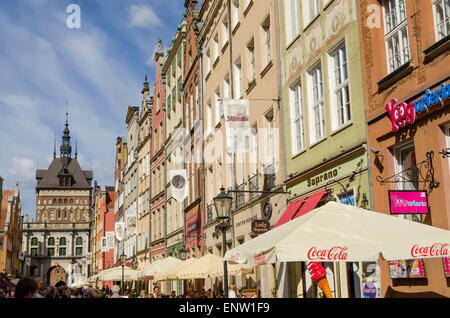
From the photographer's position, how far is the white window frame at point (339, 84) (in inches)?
516

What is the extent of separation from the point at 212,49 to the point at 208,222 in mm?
8215

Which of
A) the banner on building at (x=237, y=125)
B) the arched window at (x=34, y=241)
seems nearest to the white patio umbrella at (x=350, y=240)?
the banner on building at (x=237, y=125)

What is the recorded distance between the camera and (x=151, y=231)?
44.5 m

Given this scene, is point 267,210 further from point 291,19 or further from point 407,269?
point 407,269

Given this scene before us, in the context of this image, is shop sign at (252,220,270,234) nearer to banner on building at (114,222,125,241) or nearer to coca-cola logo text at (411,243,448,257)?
coca-cola logo text at (411,243,448,257)

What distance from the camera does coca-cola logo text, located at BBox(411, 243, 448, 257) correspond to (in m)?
6.98

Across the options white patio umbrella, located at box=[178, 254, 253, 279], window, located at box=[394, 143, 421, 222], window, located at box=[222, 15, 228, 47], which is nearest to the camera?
window, located at box=[394, 143, 421, 222]

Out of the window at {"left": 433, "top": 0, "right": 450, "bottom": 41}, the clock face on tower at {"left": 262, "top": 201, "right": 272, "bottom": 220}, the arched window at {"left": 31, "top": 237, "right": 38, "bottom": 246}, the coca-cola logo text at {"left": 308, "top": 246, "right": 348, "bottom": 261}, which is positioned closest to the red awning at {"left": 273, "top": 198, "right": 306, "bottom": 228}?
the clock face on tower at {"left": 262, "top": 201, "right": 272, "bottom": 220}

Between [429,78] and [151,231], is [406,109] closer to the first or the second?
[429,78]

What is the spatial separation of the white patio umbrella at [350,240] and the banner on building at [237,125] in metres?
8.36

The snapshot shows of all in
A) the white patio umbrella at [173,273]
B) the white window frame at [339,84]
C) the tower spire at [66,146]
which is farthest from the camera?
the tower spire at [66,146]

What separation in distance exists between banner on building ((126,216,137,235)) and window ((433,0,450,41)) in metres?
42.3

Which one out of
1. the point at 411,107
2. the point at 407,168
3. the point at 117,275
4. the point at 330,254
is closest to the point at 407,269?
the point at 407,168

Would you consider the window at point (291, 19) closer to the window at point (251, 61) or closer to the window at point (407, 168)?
the window at point (251, 61)
